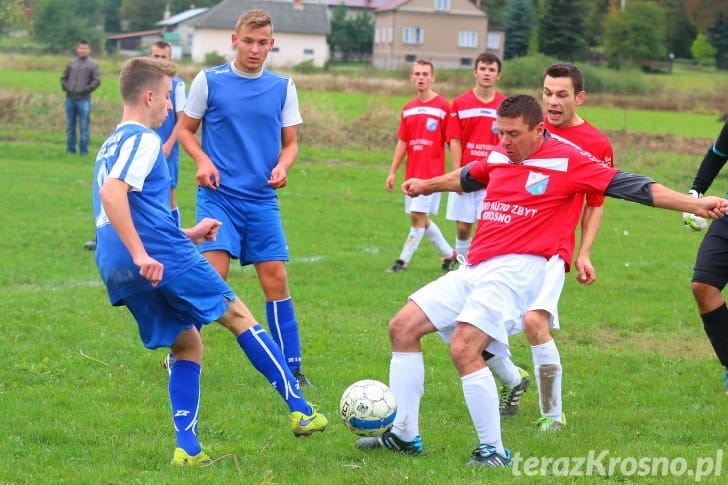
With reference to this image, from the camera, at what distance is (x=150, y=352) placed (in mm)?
7906

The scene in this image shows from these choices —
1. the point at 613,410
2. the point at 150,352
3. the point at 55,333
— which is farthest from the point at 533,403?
the point at 55,333

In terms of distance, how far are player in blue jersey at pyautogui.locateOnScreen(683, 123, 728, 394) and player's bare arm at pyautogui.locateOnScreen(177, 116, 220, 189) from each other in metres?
3.32

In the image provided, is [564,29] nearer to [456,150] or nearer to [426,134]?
[426,134]

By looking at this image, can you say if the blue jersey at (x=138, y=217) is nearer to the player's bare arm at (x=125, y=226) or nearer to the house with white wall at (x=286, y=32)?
the player's bare arm at (x=125, y=226)

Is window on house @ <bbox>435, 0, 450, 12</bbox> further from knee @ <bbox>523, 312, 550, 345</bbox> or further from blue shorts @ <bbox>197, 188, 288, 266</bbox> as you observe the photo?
knee @ <bbox>523, 312, 550, 345</bbox>

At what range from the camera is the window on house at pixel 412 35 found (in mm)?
90938

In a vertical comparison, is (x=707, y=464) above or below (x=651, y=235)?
above

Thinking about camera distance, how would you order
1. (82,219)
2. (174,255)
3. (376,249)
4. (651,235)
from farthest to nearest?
(651,235) < (82,219) < (376,249) < (174,255)

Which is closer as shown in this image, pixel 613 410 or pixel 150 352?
pixel 613 410

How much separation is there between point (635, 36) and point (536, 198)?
258 feet

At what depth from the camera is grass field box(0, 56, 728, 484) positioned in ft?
17.9

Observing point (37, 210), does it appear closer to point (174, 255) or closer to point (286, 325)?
point (286, 325)

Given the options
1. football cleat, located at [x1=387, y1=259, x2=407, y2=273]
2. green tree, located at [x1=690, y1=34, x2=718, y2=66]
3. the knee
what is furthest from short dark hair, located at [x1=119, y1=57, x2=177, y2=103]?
green tree, located at [x1=690, y1=34, x2=718, y2=66]

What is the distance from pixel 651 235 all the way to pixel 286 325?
1052cm
